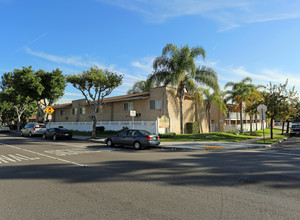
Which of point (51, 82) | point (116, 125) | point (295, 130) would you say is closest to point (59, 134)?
point (116, 125)

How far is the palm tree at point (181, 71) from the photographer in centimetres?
2306

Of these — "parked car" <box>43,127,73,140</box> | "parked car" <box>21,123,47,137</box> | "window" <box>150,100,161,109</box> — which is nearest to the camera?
"parked car" <box>43,127,73,140</box>

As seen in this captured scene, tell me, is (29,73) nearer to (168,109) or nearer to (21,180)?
(168,109)

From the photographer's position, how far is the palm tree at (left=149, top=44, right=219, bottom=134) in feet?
75.7

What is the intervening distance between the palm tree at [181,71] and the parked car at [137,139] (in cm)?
1042

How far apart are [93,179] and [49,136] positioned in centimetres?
1898

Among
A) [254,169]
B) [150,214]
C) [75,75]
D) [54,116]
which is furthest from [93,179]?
[54,116]

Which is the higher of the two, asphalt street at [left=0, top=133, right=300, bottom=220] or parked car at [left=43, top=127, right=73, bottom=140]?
parked car at [left=43, top=127, right=73, bottom=140]

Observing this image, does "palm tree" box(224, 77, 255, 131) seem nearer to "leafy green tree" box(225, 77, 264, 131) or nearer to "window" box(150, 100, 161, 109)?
"leafy green tree" box(225, 77, 264, 131)

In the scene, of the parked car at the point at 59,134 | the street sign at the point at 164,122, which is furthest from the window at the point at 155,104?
the parked car at the point at 59,134

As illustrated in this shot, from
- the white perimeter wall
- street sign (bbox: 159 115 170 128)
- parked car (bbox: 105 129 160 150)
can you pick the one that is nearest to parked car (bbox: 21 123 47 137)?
the white perimeter wall

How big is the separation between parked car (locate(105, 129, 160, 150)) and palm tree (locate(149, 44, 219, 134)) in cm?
1042

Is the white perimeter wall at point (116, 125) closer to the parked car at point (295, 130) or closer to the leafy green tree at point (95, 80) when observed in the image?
the leafy green tree at point (95, 80)

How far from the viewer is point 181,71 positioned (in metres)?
23.2
